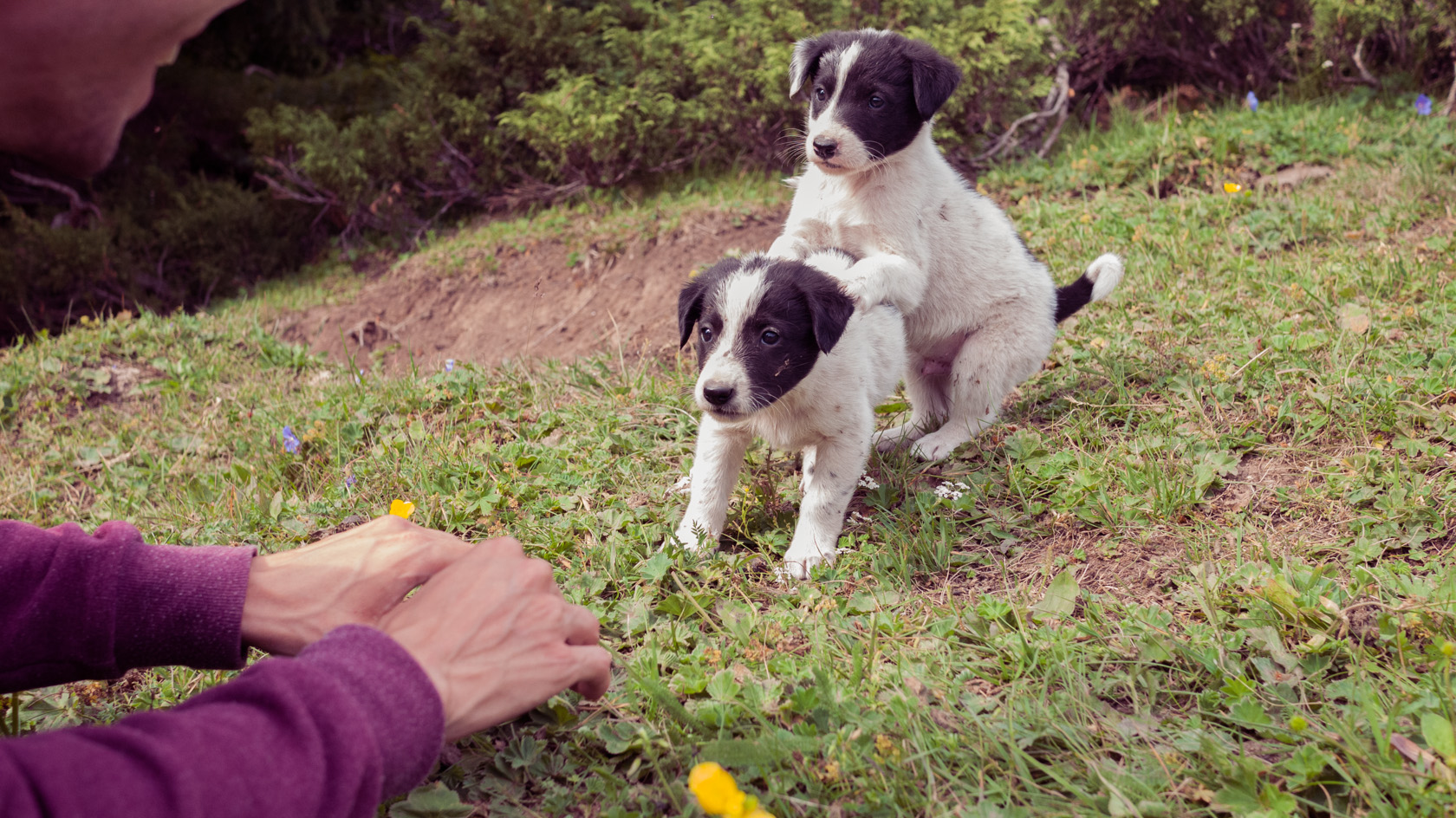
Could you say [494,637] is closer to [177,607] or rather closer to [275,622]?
[275,622]

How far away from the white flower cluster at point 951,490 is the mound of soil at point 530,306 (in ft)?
7.05

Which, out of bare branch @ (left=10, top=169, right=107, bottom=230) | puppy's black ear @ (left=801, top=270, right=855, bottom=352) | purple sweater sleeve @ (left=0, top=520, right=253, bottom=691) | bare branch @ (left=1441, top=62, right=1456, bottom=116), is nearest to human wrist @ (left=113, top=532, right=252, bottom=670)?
purple sweater sleeve @ (left=0, top=520, right=253, bottom=691)

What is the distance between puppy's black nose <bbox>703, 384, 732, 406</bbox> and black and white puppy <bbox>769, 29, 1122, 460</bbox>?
81cm

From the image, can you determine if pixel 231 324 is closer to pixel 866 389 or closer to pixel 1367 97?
pixel 866 389

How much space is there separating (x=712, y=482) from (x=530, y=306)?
140 inches

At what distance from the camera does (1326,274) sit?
13.2 ft

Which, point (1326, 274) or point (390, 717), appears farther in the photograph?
point (1326, 274)

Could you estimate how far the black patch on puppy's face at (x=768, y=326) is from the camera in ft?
8.45

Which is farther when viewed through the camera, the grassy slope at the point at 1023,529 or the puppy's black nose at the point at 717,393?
the puppy's black nose at the point at 717,393

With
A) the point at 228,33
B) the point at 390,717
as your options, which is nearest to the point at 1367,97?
the point at 390,717

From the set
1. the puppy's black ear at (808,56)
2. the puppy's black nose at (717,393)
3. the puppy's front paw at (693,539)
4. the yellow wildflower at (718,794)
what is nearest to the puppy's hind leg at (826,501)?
the puppy's front paw at (693,539)

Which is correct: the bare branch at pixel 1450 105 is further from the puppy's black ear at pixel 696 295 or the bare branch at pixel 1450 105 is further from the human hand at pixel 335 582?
the human hand at pixel 335 582

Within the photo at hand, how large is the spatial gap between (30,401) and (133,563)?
415 centimetres

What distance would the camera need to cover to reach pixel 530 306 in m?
6.00
